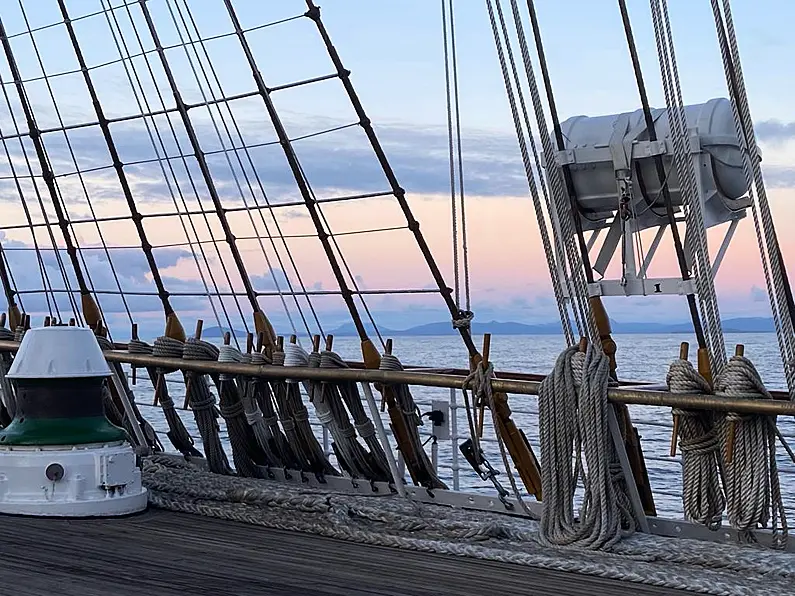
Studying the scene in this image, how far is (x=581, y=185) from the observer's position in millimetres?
4789

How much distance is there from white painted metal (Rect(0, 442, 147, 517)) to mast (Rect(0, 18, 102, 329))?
1.57m

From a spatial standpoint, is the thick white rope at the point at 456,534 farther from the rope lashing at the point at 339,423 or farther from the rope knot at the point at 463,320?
the rope knot at the point at 463,320

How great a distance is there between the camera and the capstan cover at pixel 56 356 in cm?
490

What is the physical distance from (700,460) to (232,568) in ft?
5.28

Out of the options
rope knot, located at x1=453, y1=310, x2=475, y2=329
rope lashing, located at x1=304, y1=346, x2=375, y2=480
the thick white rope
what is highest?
rope knot, located at x1=453, y1=310, x2=475, y2=329

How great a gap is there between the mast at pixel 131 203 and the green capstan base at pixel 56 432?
97 cm

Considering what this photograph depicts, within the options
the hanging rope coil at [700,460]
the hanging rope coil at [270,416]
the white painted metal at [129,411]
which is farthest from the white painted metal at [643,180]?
the white painted metal at [129,411]

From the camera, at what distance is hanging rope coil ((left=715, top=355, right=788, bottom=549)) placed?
156 inches

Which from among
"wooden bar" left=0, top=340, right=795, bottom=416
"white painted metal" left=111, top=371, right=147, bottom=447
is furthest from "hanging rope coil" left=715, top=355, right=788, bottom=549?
"white painted metal" left=111, top=371, right=147, bottom=447

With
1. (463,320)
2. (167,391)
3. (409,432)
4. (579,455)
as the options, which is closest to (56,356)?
(167,391)

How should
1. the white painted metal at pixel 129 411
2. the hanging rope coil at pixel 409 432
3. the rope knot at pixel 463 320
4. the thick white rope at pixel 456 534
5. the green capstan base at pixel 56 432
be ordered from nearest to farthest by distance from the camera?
1. the thick white rope at pixel 456 534
2. the green capstan base at pixel 56 432
3. the hanging rope coil at pixel 409 432
4. the rope knot at pixel 463 320
5. the white painted metal at pixel 129 411

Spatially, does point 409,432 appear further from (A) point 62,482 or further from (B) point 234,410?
(A) point 62,482

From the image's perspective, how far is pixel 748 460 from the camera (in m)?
4.00

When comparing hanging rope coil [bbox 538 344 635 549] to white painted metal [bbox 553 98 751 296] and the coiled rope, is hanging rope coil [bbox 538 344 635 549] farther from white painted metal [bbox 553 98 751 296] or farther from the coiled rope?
the coiled rope
